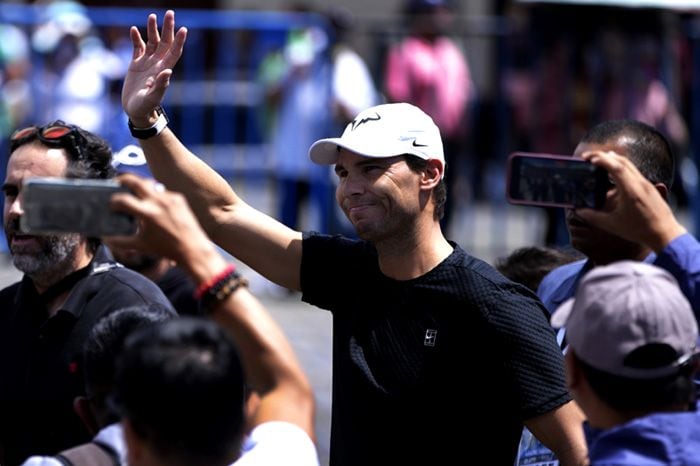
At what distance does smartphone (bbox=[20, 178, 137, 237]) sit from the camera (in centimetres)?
282

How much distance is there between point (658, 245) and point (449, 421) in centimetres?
98

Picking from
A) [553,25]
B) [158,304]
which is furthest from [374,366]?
[553,25]

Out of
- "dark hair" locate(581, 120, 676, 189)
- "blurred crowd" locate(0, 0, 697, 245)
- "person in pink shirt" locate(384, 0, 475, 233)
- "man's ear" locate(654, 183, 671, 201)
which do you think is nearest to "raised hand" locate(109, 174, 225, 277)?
"man's ear" locate(654, 183, 671, 201)

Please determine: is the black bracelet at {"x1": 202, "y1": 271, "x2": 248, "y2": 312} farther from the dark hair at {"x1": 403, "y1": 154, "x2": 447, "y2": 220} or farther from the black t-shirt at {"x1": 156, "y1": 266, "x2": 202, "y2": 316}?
the black t-shirt at {"x1": 156, "y1": 266, "x2": 202, "y2": 316}

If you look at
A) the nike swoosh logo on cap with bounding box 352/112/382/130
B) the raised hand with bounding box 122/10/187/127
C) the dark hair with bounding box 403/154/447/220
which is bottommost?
the dark hair with bounding box 403/154/447/220

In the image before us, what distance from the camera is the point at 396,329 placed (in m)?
4.16

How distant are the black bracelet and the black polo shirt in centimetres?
113

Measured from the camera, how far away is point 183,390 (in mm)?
2750

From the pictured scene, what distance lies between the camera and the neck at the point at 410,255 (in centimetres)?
425

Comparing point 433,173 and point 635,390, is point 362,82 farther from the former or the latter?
point 635,390

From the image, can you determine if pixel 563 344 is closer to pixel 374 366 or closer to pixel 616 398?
pixel 374 366

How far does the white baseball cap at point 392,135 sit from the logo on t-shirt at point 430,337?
52 centimetres

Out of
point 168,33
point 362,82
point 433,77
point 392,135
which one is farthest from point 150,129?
point 433,77

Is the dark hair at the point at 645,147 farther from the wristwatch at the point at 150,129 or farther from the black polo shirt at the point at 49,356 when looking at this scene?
the black polo shirt at the point at 49,356
